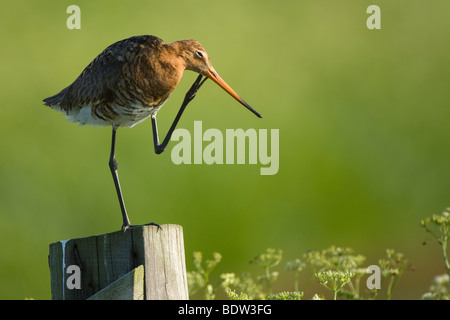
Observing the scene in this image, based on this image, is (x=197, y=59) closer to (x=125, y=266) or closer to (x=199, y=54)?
(x=199, y=54)

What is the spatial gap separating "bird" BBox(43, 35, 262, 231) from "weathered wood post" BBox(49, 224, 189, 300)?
46.4 inches

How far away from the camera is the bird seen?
4742 millimetres

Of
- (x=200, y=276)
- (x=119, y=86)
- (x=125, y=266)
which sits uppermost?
(x=119, y=86)

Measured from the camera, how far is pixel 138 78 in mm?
4738

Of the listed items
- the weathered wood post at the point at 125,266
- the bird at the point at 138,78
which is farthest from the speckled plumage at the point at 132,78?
the weathered wood post at the point at 125,266

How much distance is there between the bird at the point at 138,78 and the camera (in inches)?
187

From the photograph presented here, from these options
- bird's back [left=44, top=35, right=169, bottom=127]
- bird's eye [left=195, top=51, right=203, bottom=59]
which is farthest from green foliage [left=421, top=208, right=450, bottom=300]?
bird's back [left=44, top=35, right=169, bottom=127]

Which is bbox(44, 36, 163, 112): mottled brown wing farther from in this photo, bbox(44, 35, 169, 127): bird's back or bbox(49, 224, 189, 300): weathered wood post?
bbox(49, 224, 189, 300): weathered wood post

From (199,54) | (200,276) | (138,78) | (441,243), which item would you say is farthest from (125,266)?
(441,243)

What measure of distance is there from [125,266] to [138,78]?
70.6 inches

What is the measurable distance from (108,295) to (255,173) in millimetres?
5629

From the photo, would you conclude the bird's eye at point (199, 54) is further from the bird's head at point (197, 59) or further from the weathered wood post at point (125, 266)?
the weathered wood post at point (125, 266)

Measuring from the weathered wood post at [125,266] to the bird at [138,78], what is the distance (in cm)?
118
